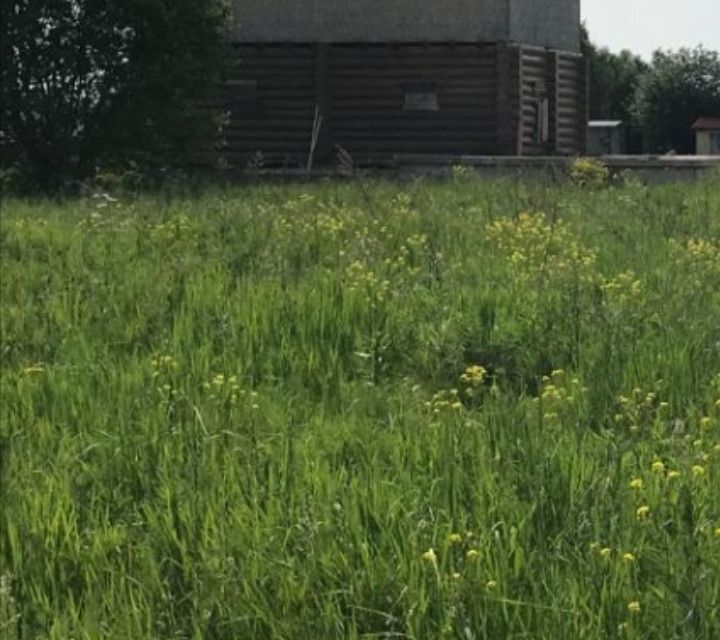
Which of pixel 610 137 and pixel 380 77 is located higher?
pixel 380 77

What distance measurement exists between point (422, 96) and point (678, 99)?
126 ft

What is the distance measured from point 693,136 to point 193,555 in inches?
2578

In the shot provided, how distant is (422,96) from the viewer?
3036 cm

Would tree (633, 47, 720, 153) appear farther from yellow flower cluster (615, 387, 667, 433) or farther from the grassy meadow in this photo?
yellow flower cluster (615, 387, 667, 433)

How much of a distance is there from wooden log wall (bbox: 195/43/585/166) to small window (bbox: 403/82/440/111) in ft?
0.14

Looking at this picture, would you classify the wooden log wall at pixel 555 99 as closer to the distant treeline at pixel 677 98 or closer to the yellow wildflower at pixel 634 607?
the yellow wildflower at pixel 634 607

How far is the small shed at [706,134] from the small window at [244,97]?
1478 inches

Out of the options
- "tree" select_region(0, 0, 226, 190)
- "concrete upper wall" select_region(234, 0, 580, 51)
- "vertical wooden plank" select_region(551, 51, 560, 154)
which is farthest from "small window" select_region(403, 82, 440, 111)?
"tree" select_region(0, 0, 226, 190)

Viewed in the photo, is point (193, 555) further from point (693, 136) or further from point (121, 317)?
point (693, 136)

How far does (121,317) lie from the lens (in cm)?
735

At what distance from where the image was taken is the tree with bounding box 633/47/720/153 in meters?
64.9

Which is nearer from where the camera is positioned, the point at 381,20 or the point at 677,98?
the point at 381,20

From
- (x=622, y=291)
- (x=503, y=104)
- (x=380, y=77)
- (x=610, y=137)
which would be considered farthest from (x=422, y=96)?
(x=610, y=137)

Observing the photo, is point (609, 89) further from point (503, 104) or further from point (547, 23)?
point (503, 104)
